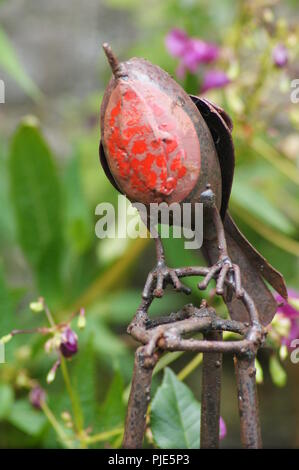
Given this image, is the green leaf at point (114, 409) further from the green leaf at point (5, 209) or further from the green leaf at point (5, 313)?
the green leaf at point (5, 209)

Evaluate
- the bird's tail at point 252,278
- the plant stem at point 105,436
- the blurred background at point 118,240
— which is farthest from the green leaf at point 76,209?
the bird's tail at point 252,278

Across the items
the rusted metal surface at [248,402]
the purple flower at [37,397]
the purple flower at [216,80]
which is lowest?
the purple flower at [37,397]

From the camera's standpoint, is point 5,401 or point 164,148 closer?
point 164,148

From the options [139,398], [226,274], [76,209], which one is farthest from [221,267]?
[76,209]

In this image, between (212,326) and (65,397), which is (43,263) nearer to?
(65,397)

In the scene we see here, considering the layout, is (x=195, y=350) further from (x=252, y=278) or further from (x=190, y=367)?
(x=190, y=367)
